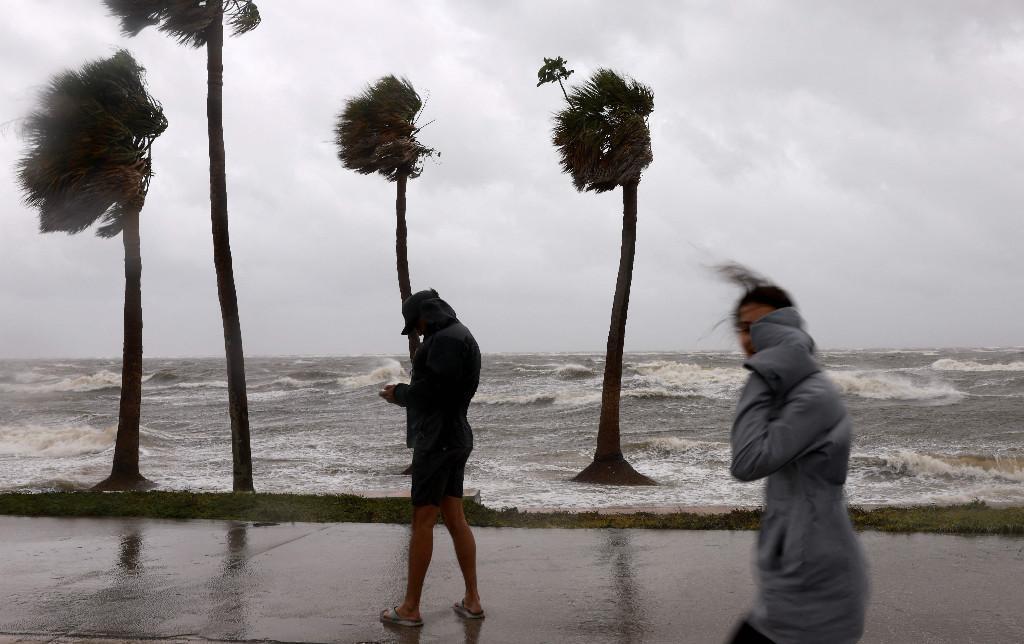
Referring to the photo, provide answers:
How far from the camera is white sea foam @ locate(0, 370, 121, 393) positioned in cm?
5494

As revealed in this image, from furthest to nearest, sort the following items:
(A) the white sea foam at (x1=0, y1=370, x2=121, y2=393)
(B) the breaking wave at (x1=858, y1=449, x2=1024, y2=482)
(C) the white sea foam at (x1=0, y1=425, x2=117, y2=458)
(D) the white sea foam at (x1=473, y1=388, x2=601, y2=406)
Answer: (A) the white sea foam at (x1=0, y1=370, x2=121, y2=393) < (D) the white sea foam at (x1=473, y1=388, x2=601, y2=406) < (C) the white sea foam at (x1=0, y1=425, x2=117, y2=458) < (B) the breaking wave at (x1=858, y1=449, x2=1024, y2=482)

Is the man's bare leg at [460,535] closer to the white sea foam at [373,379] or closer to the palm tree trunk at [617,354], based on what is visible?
the palm tree trunk at [617,354]

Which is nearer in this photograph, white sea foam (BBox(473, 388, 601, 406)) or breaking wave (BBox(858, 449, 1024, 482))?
breaking wave (BBox(858, 449, 1024, 482))

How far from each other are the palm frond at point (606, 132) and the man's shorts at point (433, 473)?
11.2m

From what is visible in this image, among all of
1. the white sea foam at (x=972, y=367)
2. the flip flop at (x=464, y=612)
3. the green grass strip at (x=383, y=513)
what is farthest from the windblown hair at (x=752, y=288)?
the white sea foam at (x=972, y=367)

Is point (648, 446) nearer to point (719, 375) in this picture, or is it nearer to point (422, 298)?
point (422, 298)

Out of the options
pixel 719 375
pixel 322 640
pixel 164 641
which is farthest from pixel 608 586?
pixel 719 375

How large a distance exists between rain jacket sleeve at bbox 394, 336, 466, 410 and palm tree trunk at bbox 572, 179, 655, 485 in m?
11.2

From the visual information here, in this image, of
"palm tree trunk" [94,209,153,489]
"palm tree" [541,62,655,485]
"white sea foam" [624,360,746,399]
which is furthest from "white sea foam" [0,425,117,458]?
"white sea foam" [624,360,746,399]

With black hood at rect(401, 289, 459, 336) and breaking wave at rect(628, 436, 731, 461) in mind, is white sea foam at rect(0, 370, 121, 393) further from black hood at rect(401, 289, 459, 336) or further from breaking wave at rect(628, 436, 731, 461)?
black hood at rect(401, 289, 459, 336)

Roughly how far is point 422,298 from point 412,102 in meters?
12.8

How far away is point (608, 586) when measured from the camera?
544cm

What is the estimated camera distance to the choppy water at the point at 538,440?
49.3 ft

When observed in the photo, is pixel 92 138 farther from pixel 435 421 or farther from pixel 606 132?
pixel 435 421
